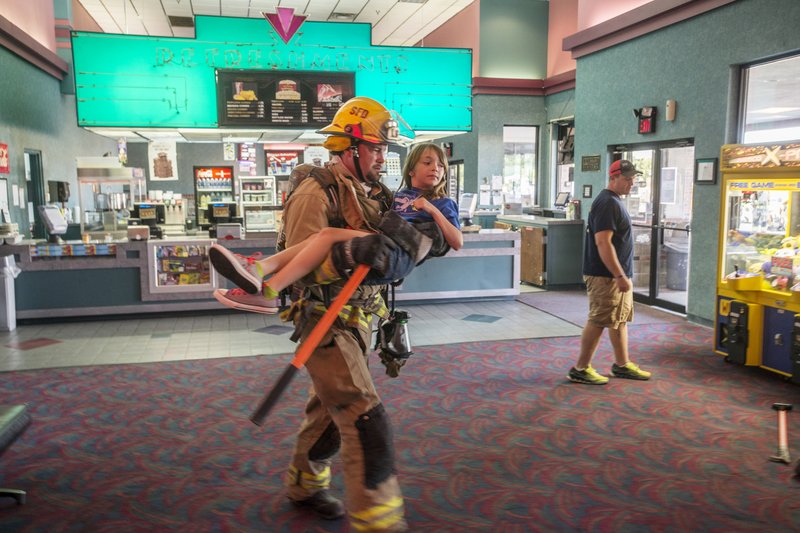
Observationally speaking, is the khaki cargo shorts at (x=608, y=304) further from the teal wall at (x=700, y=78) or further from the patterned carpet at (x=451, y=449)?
the teal wall at (x=700, y=78)

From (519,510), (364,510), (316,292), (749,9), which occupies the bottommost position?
(519,510)

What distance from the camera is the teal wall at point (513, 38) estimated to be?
11883mm

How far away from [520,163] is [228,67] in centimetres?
650

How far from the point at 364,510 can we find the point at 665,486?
1.79m

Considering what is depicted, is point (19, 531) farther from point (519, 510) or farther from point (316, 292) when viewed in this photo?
point (519, 510)

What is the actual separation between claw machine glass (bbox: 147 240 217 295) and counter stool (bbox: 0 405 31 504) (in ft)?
13.4

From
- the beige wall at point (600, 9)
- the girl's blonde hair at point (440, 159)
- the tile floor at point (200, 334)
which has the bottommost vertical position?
the tile floor at point (200, 334)

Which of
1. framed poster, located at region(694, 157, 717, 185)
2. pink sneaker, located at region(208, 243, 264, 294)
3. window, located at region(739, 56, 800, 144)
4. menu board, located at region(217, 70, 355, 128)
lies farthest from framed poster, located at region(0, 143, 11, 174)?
window, located at region(739, 56, 800, 144)

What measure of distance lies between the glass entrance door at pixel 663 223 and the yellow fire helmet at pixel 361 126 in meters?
5.69

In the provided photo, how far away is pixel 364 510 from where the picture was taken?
2170 mm

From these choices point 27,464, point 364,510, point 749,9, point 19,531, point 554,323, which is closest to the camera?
point 364,510

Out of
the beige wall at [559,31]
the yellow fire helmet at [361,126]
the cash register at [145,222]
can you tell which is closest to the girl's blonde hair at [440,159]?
the yellow fire helmet at [361,126]

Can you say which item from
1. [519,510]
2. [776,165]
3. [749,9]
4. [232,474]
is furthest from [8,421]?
[749,9]

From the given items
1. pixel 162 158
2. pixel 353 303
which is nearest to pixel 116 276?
pixel 162 158
